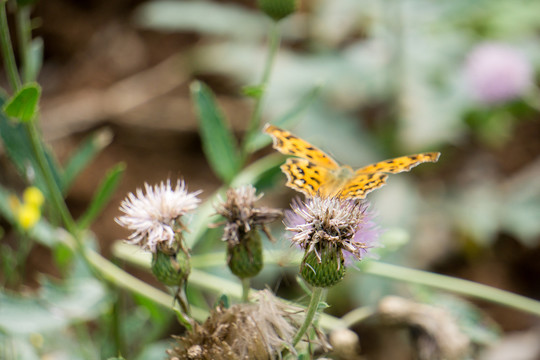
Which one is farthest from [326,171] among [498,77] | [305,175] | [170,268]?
[498,77]

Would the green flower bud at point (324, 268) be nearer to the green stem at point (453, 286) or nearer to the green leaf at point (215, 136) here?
the green stem at point (453, 286)

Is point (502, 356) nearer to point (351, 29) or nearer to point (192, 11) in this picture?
point (351, 29)

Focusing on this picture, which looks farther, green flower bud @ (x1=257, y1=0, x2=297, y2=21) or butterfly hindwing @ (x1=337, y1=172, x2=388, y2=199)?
green flower bud @ (x1=257, y1=0, x2=297, y2=21)

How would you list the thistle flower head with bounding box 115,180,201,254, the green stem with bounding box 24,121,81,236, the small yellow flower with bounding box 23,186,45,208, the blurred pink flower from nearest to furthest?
the thistle flower head with bounding box 115,180,201,254
the green stem with bounding box 24,121,81,236
the small yellow flower with bounding box 23,186,45,208
the blurred pink flower

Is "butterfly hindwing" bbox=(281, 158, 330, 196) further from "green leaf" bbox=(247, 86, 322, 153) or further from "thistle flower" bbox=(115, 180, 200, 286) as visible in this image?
"green leaf" bbox=(247, 86, 322, 153)

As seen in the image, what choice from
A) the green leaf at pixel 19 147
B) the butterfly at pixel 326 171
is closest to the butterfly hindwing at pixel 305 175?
the butterfly at pixel 326 171

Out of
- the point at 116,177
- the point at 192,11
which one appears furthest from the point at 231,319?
the point at 192,11

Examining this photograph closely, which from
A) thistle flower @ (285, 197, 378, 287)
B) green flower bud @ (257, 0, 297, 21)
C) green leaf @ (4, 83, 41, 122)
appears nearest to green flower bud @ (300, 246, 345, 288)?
thistle flower @ (285, 197, 378, 287)

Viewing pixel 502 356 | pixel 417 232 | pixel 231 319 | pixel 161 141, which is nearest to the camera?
pixel 231 319
